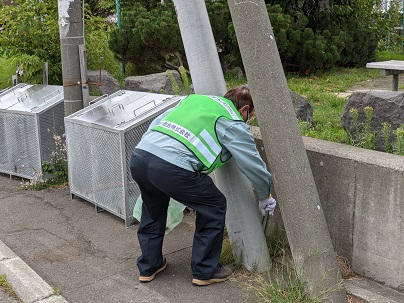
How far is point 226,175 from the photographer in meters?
4.57

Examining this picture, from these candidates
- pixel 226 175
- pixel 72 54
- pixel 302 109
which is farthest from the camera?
pixel 72 54

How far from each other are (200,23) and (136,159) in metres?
1.13

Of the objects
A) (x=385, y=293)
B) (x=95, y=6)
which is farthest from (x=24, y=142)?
(x=95, y=6)

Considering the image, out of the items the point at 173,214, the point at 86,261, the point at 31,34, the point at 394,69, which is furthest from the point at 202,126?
the point at 31,34

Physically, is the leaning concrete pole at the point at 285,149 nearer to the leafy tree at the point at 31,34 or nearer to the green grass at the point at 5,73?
the leafy tree at the point at 31,34

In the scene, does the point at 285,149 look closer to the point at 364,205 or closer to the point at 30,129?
the point at 364,205

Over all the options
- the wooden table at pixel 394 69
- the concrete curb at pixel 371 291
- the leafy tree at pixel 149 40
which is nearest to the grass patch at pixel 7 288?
the concrete curb at pixel 371 291

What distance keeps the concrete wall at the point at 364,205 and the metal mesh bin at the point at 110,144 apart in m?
1.74

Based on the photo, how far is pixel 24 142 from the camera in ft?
24.3

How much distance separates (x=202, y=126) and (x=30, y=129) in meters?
3.73

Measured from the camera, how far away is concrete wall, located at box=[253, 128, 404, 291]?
3.96 metres

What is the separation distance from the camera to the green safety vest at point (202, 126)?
4.10 meters

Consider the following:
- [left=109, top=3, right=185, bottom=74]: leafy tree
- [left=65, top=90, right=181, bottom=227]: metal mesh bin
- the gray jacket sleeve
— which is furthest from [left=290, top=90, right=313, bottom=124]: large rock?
[left=109, top=3, right=185, bottom=74]: leafy tree

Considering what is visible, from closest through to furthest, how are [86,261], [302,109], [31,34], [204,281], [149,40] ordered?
[204,281] → [86,261] → [302,109] → [31,34] → [149,40]
